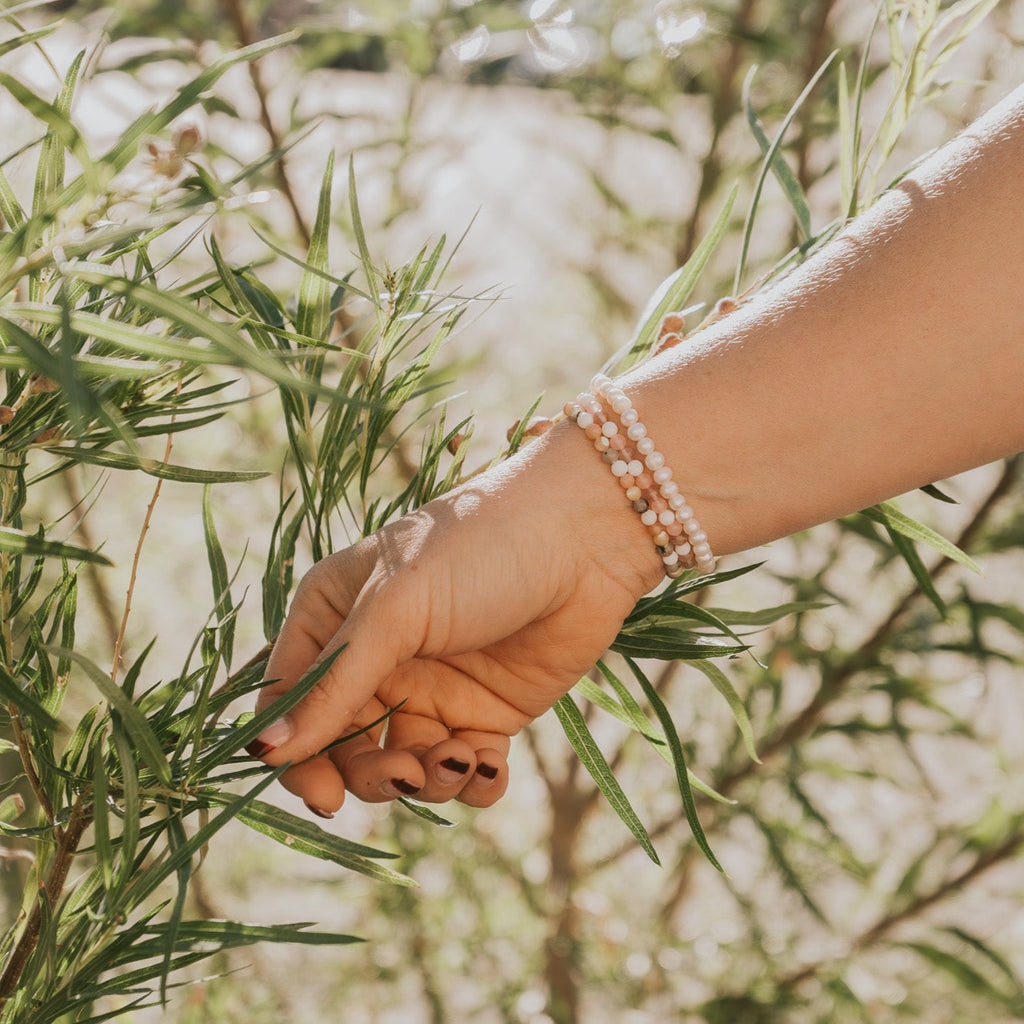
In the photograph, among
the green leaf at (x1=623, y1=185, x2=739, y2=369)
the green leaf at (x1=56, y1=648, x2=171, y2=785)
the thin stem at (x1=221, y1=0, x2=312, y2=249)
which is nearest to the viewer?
the green leaf at (x1=56, y1=648, x2=171, y2=785)

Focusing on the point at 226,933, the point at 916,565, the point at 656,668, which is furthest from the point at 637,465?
the point at 656,668

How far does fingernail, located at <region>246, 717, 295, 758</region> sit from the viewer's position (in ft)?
1.36

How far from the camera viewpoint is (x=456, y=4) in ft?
3.74

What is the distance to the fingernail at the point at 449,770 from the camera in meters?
0.49

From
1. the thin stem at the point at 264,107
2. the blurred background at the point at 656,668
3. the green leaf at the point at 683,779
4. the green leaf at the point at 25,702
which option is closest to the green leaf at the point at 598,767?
the green leaf at the point at 683,779

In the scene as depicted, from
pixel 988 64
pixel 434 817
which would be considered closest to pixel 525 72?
pixel 988 64

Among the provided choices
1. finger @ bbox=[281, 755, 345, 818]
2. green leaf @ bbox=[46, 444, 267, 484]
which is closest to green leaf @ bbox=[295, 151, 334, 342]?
green leaf @ bbox=[46, 444, 267, 484]

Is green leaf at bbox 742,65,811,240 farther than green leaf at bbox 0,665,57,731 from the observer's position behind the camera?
Yes

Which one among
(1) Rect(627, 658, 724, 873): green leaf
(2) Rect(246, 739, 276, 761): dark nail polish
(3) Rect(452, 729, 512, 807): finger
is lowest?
(1) Rect(627, 658, 724, 873): green leaf

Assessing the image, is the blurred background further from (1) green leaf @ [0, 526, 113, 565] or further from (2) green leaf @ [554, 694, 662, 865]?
(1) green leaf @ [0, 526, 113, 565]

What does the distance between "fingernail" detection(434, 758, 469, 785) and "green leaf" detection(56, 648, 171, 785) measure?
0.16 meters

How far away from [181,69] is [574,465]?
0.96 metres

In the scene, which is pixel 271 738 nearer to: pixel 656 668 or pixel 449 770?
pixel 449 770

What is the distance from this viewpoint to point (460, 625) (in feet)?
1.55
